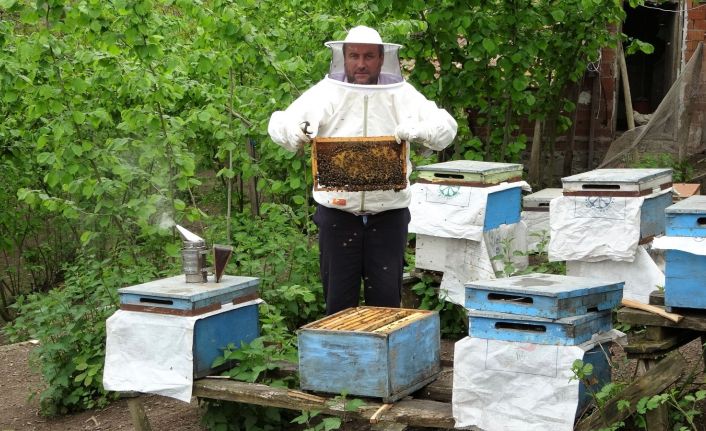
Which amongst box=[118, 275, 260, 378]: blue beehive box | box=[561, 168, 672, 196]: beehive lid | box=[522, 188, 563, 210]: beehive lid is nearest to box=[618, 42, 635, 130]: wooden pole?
box=[522, 188, 563, 210]: beehive lid

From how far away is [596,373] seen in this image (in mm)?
3756

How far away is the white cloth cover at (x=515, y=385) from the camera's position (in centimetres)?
353

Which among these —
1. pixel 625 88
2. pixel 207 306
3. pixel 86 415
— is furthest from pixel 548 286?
pixel 625 88

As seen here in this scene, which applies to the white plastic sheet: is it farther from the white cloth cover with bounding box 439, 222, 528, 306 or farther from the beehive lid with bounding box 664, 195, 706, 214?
the beehive lid with bounding box 664, 195, 706, 214

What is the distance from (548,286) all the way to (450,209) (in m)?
2.08

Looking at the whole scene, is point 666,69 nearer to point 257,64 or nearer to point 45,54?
point 257,64

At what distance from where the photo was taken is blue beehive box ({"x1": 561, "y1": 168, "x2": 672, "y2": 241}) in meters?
5.32

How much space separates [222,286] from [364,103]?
3.48 feet

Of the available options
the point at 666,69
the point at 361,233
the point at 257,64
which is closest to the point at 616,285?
the point at 361,233

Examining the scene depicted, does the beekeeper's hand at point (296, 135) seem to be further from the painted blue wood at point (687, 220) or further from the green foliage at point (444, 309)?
the green foliage at point (444, 309)

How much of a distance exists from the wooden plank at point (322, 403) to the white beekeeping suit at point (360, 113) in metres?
0.90

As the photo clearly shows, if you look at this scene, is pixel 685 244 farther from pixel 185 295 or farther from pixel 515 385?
pixel 185 295

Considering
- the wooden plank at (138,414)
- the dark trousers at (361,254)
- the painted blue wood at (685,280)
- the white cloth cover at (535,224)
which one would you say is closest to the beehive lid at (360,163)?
the dark trousers at (361,254)

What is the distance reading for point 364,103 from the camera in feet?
14.2
